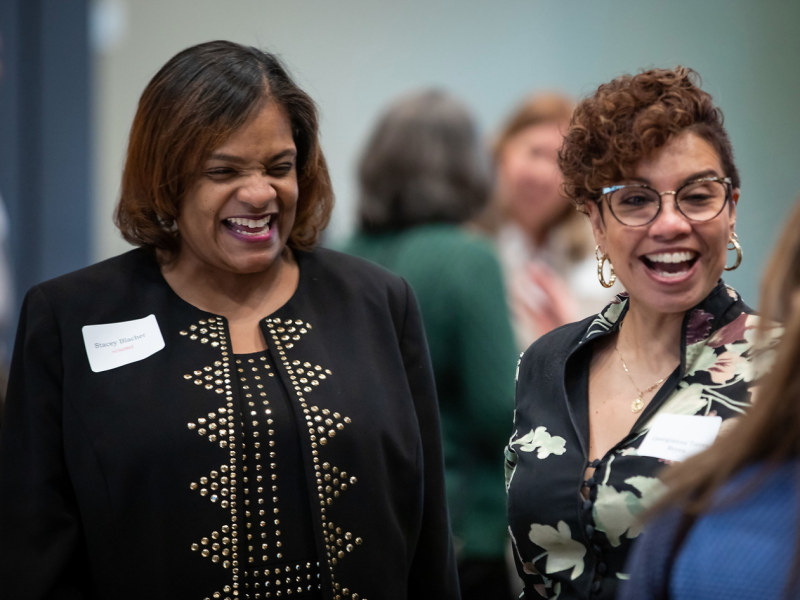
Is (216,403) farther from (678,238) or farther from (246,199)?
(678,238)

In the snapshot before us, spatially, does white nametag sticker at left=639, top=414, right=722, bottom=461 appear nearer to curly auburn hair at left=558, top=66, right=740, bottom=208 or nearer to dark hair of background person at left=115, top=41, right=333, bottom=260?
curly auburn hair at left=558, top=66, right=740, bottom=208

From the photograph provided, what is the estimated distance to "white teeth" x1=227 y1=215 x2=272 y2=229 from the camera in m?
1.88

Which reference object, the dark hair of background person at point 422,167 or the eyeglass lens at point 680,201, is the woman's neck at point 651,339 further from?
the dark hair of background person at point 422,167

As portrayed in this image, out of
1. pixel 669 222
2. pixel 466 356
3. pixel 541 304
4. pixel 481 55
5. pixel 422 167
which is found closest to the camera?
pixel 669 222

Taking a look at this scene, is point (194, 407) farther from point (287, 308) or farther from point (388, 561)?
point (388, 561)

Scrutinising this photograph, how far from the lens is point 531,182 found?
394cm

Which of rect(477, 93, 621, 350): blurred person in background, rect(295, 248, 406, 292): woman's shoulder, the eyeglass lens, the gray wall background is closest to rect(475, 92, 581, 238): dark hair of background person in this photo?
rect(477, 93, 621, 350): blurred person in background

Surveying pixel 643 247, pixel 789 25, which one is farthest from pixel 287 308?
pixel 789 25

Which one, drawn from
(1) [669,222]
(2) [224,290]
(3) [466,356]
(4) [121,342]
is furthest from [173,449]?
(3) [466,356]

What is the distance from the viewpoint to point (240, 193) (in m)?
1.85

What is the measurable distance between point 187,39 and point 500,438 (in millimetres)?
3279

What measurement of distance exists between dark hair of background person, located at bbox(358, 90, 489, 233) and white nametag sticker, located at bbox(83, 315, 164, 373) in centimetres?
119

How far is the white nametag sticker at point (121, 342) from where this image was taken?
183cm

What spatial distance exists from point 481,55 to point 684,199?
3.93 metres
